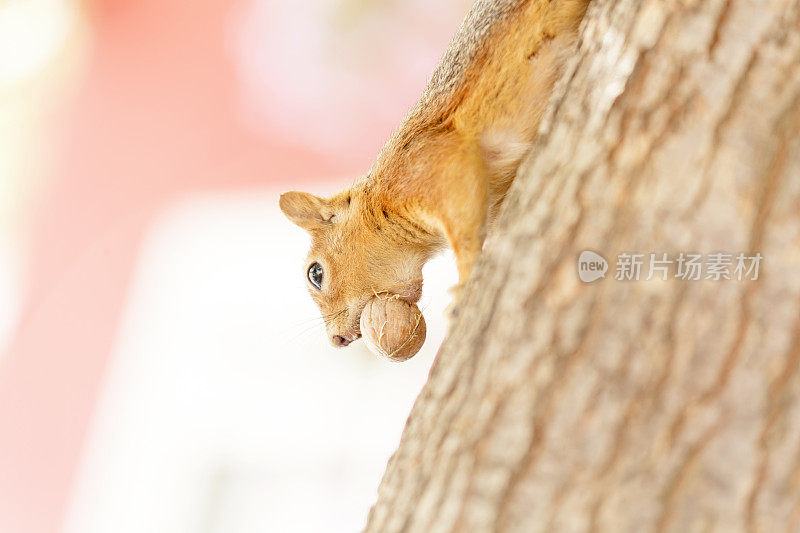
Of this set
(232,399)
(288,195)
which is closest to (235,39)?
(232,399)

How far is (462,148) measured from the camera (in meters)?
1.13

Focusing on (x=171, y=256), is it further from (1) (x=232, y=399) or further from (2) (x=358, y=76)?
(2) (x=358, y=76)

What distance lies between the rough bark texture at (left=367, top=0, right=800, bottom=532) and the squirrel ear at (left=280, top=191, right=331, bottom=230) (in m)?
0.87

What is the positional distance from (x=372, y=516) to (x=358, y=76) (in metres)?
2.90

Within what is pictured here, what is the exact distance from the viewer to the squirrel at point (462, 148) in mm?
1040

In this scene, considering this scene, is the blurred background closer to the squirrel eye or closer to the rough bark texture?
the squirrel eye

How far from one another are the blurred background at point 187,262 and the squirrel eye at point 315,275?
1.43 metres

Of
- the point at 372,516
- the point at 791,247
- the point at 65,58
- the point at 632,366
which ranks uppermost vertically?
the point at 65,58

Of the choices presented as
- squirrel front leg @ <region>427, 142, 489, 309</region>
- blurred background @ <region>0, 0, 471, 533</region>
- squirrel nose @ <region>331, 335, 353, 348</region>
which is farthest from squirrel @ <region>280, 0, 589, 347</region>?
blurred background @ <region>0, 0, 471, 533</region>

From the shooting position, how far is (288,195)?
163 cm

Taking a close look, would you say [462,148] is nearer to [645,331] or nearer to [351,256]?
[351,256]

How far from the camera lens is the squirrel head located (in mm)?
1368

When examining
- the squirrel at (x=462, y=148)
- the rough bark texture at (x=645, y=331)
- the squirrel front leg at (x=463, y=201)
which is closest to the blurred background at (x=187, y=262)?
the squirrel at (x=462, y=148)

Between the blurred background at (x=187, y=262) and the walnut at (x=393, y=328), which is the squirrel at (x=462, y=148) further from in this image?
the blurred background at (x=187, y=262)
